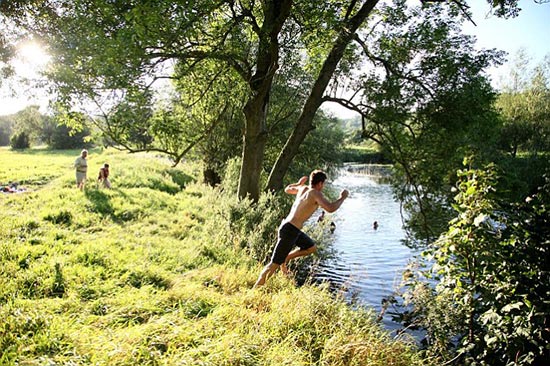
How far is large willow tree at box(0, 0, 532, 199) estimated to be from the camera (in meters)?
6.20

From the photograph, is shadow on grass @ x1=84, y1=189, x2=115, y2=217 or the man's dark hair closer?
the man's dark hair

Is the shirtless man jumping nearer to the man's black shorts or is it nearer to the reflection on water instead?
the man's black shorts

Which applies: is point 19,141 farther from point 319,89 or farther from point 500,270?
point 500,270

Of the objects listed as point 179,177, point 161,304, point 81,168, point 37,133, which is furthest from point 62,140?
point 161,304

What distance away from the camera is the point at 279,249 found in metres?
6.14

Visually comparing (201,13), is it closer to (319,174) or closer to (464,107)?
(319,174)

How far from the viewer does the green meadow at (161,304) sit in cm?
352

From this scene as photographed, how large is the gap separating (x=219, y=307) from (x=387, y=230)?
1426cm

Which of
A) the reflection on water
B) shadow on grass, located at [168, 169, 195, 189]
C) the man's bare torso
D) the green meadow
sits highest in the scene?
the man's bare torso

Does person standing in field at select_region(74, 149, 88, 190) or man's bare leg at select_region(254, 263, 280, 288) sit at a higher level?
person standing in field at select_region(74, 149, 88, 190)

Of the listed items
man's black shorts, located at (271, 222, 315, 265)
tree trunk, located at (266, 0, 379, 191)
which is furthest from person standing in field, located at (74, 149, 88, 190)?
man's black shorts, located at (271, 222, 315, 265)

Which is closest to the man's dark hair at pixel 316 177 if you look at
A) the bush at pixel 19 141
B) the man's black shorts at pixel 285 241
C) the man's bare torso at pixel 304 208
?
the man's bare torso at pixel 304 208

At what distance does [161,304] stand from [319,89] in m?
7.07

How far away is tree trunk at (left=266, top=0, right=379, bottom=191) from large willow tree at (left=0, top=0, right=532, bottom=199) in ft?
0.09
